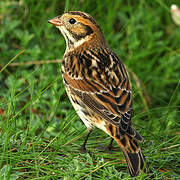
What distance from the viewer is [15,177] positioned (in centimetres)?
354

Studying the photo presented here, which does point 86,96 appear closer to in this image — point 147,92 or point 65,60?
point 65,60

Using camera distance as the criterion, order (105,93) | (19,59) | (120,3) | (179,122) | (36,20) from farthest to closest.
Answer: (120,3)
(36,20)
(19,59)
(179,122)
(105,93)

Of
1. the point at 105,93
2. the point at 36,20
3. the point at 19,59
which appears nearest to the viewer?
the point at 105,93

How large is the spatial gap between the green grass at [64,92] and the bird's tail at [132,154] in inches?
4.2

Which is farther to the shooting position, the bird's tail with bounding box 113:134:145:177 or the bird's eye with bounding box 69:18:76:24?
the bird's eye with bounding box 69:18:76:24

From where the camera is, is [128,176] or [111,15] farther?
[111,15]

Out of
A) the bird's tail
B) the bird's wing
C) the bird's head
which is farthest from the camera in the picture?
the bird's head

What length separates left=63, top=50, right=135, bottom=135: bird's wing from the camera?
13.2 feet

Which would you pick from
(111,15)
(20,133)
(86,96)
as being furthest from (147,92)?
(20,133)

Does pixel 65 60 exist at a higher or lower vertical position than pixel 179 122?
higher

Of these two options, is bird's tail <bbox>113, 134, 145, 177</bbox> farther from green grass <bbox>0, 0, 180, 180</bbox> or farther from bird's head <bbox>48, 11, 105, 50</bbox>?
bird's head <bbox>48, 11, 105, 50</bbox>

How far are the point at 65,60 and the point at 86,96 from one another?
2.12 feet

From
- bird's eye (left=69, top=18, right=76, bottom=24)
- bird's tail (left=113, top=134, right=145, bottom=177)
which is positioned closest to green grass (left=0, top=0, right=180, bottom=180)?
bird's tail (left=113, top=134, right=145, bottom=177)

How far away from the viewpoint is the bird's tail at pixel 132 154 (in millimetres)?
3709
